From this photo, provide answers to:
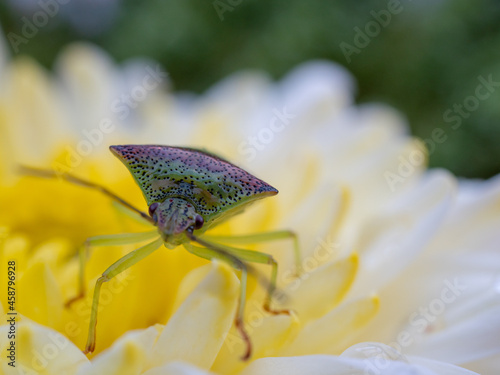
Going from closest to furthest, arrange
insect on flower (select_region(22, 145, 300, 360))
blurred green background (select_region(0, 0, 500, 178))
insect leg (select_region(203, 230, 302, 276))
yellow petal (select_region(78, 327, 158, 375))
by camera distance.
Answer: yellow petal (select_region(78, 327, 158, 375)) < insect on flower (select_region(22, 145, 300, 360)) < insect leg (select_region(203, 230, 302, 276)) < blurred green background (select_region(0, 0, 500, 178))

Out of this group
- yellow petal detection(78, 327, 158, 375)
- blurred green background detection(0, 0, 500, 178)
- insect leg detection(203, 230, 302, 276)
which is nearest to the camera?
yellow petal detection(78, 327, 158, 375)

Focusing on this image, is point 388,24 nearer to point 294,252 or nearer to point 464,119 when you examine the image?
point 464,119

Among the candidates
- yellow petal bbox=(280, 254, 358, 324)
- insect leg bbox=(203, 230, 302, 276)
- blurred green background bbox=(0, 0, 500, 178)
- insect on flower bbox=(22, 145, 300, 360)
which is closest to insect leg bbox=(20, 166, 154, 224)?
insect on flower bbox=(22, 145, 300, 360)

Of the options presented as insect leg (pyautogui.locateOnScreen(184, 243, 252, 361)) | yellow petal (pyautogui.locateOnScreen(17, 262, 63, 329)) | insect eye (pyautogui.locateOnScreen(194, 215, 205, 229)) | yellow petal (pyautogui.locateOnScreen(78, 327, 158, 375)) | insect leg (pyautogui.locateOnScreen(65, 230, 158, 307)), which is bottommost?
yellow petal (pyautogui.locateOnScreen(17, 262, 63, 329))

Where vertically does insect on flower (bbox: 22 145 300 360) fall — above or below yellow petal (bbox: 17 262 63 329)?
above

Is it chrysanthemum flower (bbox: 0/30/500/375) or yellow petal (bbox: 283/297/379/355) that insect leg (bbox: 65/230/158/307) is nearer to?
chrysanthemum flower (bbox: 0/30/500/375)

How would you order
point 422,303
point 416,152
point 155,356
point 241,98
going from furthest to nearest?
1. point 241,98
2. point 416,152
3. point 422,303
4. point 155,356

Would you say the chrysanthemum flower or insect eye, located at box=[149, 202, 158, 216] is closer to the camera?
the chrysanthemum flower

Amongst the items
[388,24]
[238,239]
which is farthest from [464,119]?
[238,239]
